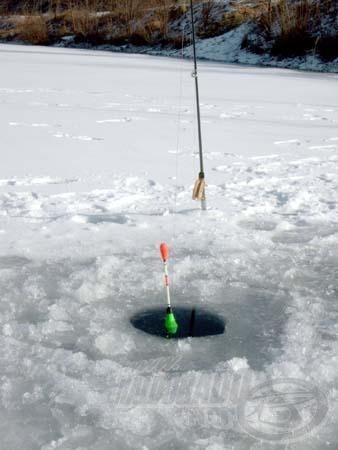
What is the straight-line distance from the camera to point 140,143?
707 centimetres

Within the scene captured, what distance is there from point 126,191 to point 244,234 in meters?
1.41

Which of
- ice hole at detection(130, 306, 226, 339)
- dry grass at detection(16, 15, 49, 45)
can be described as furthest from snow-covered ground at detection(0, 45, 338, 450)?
dry grass at detection(16, 15, 49, 45)

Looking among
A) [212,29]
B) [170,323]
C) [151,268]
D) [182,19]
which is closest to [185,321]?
[170,323]

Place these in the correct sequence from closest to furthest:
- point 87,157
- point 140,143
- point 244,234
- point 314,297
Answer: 1. point 314,297
2. point 244,234
3. point 87,157
4. point 140,143

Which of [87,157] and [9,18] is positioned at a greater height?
[9,18]

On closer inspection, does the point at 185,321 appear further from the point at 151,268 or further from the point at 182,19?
the point at 182,19

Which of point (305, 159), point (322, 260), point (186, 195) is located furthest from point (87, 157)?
point (322, 260)

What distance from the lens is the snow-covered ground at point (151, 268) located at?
243 centimetres

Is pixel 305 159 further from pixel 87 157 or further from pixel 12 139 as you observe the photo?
pixel 12 139

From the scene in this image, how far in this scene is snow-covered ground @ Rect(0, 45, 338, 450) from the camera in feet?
7.98

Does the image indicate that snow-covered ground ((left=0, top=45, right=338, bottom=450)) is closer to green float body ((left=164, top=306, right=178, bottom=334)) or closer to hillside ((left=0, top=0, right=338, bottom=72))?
green float body ((left=164, top=306, right=178, bottom=334))

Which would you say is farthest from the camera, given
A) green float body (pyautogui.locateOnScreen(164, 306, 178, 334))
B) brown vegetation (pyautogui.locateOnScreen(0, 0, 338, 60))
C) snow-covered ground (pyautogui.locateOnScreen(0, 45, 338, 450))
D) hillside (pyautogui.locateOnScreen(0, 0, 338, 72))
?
brown vegetation (pyautogui.locateOnScreen(0, 0, 338, 60))

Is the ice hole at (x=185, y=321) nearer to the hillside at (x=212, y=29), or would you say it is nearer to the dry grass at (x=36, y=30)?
the hillside at (x=212, y=29)

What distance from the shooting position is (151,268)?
382 cm
